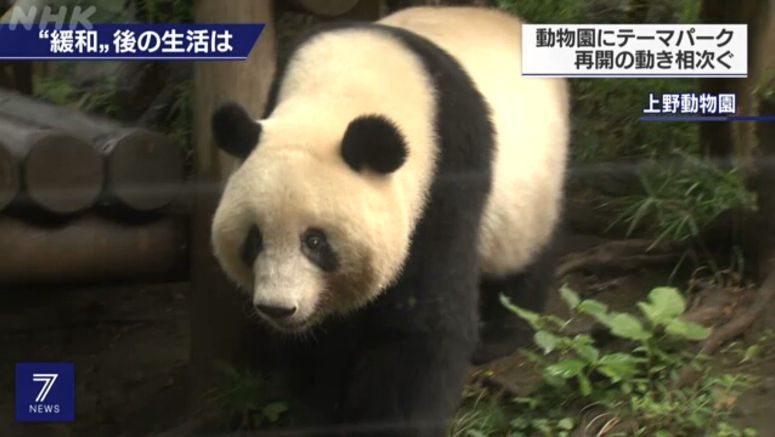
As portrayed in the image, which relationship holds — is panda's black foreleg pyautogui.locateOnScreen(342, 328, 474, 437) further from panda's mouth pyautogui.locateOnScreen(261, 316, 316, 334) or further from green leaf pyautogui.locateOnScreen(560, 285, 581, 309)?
green leaf pyautogui.locateOnScreen(560, 285, 581, 309)

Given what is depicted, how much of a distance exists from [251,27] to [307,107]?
0.87ft

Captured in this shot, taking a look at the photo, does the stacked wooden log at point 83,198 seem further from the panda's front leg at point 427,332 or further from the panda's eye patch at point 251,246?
the panda's front leg at point 427,332

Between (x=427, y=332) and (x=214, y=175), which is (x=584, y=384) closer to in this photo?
(x=427, y=332)

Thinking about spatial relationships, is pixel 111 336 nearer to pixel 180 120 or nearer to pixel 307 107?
pixel 180 120

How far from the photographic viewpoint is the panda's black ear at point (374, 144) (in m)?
2.61

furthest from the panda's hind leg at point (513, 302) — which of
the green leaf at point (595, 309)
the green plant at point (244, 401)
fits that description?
the green plant at point (244, 401)

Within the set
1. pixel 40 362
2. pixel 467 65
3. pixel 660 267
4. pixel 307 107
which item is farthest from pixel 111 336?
pixel 660 267

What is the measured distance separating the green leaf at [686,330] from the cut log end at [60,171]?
4.58ft

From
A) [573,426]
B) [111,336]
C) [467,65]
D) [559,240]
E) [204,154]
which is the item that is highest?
[467,65]

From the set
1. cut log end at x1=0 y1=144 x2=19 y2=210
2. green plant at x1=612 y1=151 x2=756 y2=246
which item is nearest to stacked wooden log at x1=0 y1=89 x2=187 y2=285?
cut log end at x1=0 y1=144 x2=19 y2=210

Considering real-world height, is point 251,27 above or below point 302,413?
above

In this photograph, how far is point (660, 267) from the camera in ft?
10.2

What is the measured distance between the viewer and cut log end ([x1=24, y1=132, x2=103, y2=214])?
296 centimetres
